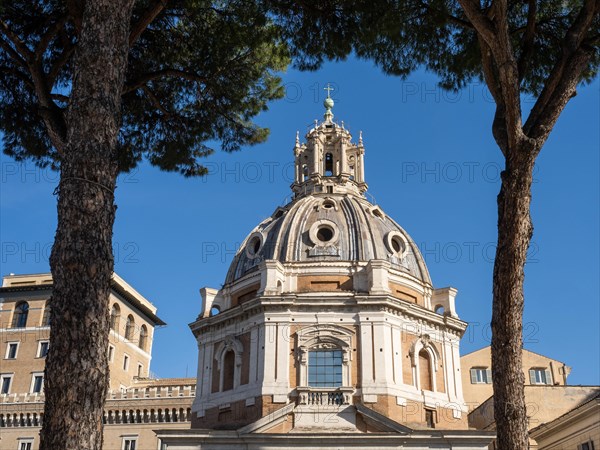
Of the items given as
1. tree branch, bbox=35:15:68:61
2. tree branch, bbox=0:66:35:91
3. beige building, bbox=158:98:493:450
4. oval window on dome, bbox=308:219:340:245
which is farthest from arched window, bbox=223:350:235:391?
tree branch, bbox=35:15:68:61

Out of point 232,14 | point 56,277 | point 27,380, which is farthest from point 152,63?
point 27,380

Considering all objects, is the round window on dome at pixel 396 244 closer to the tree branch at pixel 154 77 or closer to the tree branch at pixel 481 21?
the tree branch at pixel 154 77

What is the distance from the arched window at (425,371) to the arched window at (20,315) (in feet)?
78.4

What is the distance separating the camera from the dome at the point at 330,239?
31.1 meters

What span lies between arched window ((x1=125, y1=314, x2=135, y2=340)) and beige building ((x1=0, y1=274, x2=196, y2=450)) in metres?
0.06

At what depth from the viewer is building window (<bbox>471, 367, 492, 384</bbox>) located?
37.5 m

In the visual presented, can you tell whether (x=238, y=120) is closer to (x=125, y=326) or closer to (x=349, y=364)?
(x=349, y=364)

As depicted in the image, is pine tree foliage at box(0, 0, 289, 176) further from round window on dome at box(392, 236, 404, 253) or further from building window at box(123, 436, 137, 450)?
building window at box(123, 436, 137, 450)

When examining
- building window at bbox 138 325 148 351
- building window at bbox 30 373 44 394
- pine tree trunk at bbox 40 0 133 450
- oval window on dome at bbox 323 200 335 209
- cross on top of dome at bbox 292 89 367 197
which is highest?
cross on top of dome at bbox 292 89 367 197

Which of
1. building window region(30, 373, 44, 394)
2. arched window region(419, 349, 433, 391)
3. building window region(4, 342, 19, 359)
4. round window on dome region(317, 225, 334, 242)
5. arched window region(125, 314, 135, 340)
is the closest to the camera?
arched window region(419, 349, 433, 391)

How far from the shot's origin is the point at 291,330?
1102 inches

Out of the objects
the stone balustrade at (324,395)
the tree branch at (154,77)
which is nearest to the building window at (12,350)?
the stone balustrade at (324,395)

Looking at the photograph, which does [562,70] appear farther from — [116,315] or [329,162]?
[116,315]

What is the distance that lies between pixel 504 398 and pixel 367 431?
17.6m
